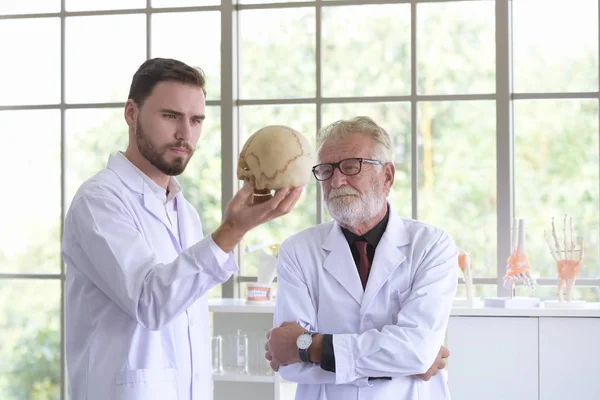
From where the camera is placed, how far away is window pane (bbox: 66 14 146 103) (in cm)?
564

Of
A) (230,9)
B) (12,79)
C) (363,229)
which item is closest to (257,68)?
(230,9)

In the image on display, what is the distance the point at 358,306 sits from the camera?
8.17 ft

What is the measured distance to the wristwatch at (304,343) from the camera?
94.7 inches

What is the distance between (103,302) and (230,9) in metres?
3.65

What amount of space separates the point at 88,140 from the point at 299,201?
4.79ft

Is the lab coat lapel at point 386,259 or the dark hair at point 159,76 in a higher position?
the dark hair at point 159,76

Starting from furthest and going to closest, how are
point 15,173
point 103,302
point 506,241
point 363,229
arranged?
point 15,173 < point 506,241 < point 363,229 < point 103,302

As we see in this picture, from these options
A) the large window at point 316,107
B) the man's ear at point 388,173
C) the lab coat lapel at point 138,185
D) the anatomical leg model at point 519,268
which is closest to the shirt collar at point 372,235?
the man's ear at point 388,173

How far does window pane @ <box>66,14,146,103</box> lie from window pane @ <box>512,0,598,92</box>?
239 centimetres

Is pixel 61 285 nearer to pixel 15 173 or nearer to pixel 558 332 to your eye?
pixel 15 173

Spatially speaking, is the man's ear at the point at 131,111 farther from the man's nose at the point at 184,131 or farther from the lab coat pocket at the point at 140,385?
the lab coat pocket at the point at 140,385

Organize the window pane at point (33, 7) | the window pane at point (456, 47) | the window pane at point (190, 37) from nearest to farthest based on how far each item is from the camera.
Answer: the window pane at point (456, 47) < the window pane at point (190, 37) < the window pane at point (33, 7)

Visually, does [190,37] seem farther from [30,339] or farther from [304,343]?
[304,343]

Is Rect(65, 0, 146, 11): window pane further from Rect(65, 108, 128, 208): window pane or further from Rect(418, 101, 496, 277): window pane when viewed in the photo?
Rect(418, 101, 496, 277): window pane
